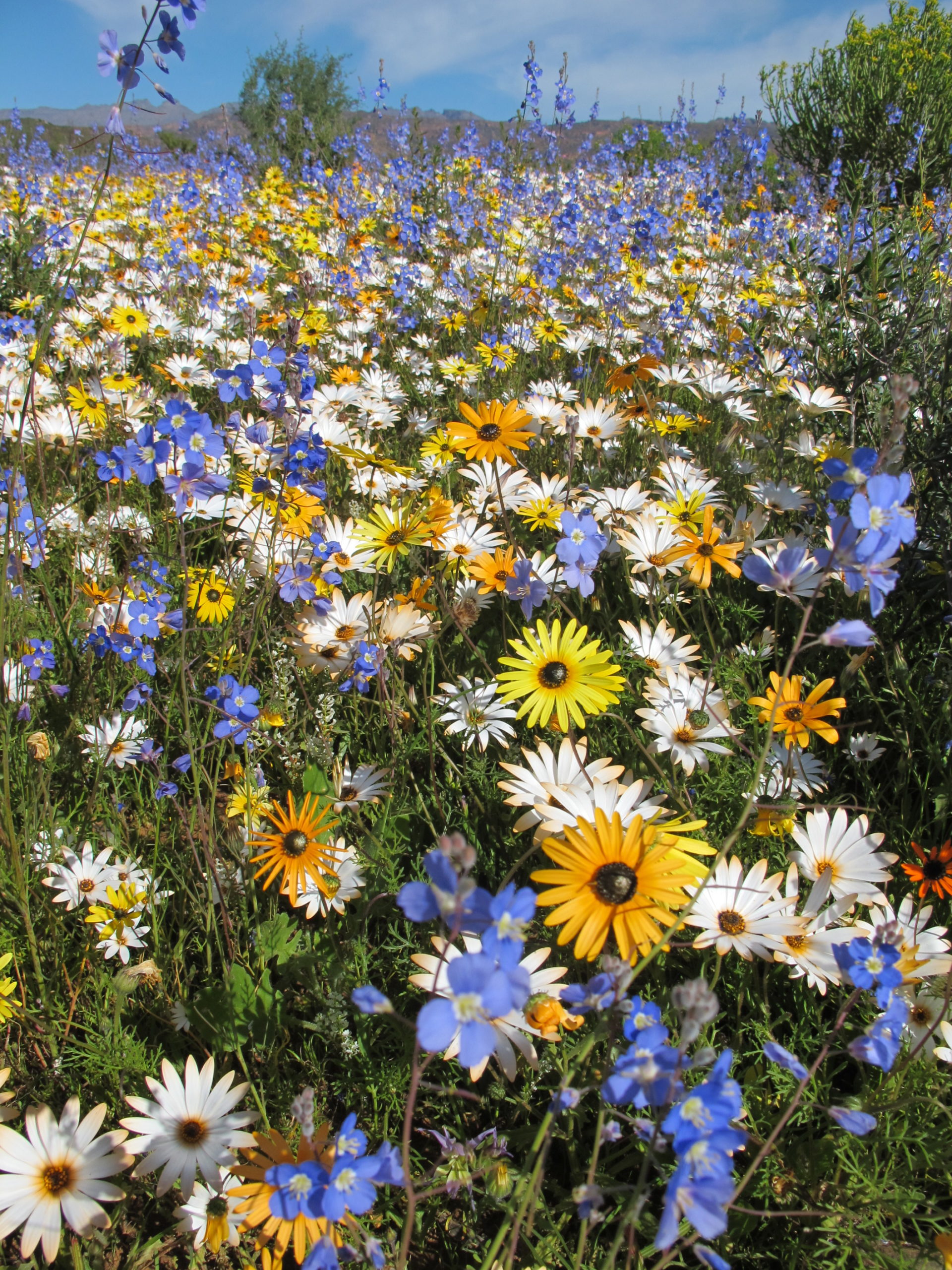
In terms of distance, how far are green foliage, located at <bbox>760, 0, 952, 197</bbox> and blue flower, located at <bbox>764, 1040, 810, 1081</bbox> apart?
36.8 ft

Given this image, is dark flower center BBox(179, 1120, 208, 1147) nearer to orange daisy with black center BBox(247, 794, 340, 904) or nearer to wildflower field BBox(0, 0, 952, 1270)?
wildflower field BBox(0, 0, 952, 1270)

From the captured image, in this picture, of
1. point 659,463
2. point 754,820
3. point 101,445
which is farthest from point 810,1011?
point 101,445

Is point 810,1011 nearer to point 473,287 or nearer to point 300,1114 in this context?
point 300,1114

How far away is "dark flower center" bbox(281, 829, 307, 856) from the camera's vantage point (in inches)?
61.9

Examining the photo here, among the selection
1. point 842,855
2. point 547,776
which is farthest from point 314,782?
point 842,855

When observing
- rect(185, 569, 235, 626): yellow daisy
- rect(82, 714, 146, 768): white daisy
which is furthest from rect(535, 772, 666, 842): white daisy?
rect(185, 569, 235, 626): yellow daisy

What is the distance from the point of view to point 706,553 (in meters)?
2.05

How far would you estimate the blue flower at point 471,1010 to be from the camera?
2.15ft

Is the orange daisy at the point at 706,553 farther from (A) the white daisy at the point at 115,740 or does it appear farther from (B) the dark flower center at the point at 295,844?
(A) the white daisy at the point at 115,740

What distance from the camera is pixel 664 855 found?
117 cm

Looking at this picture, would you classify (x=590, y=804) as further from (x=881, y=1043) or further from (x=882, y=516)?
(x=882, y=516)

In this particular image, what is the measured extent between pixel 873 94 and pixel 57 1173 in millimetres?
15252

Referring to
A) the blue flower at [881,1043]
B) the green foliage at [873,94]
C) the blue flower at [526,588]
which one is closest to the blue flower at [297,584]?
the blue flower at [526,588]

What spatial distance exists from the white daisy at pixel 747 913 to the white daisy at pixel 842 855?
155mm
